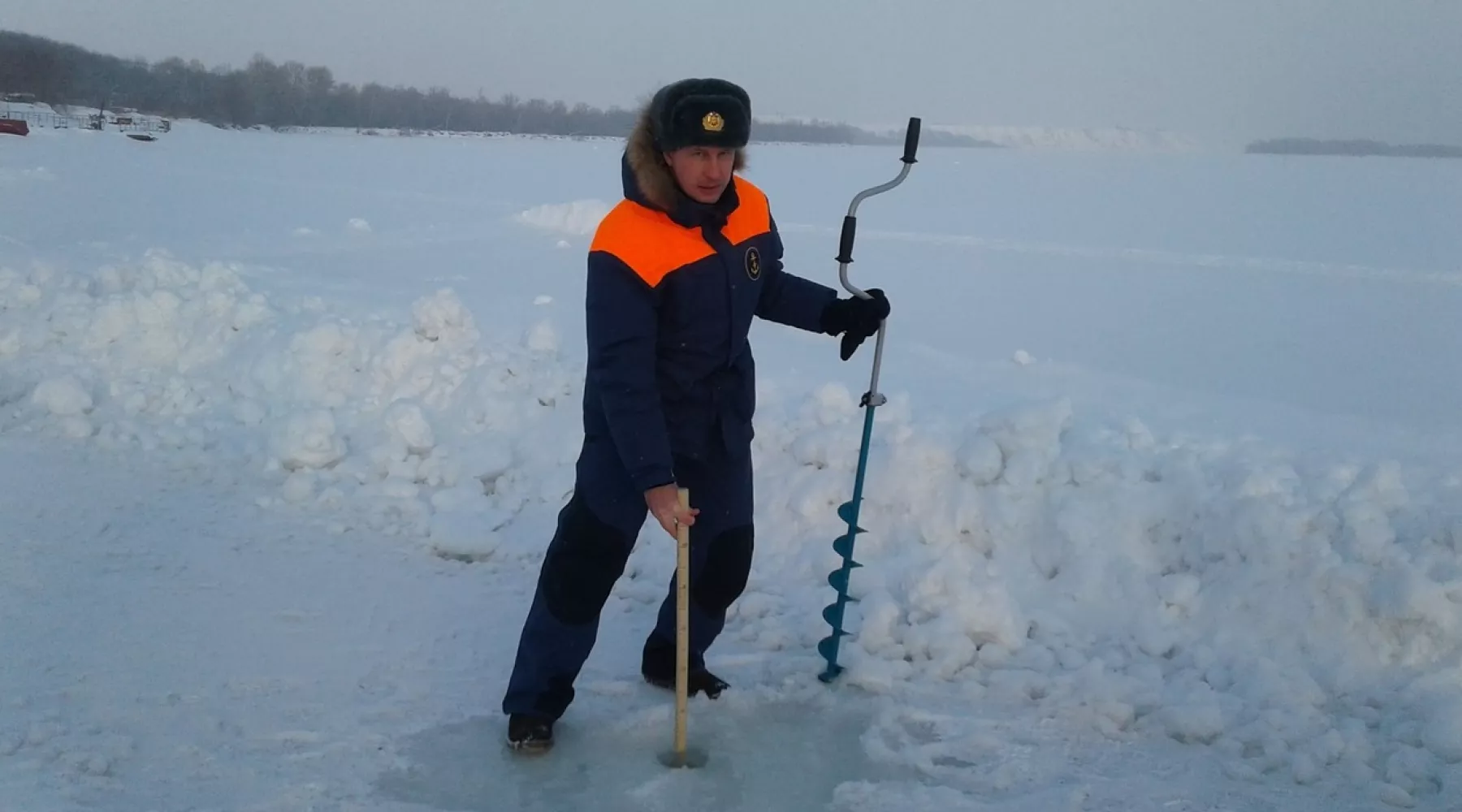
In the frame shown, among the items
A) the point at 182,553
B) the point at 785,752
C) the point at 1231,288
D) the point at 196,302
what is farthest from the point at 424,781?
the point at 1231,288

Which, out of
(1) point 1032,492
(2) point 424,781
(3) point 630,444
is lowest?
(2) point 424,781

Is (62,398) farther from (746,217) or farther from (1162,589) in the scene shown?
(1162,589)

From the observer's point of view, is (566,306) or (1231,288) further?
(1231,288)

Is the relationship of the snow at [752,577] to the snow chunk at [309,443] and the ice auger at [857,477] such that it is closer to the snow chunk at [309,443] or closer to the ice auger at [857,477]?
the snow chunk at [309,443]

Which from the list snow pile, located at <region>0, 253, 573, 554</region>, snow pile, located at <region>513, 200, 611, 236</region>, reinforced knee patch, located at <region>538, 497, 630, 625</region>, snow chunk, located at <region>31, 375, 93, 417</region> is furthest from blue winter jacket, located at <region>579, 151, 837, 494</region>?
snow pile, located at <region>513, 200, 611, 236</region>

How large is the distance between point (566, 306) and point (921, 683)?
7434mm

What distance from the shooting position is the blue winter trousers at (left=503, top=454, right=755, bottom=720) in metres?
3.29

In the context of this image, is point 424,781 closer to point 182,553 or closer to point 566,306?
point 182,553

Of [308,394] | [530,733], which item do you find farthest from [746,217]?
[308,394]

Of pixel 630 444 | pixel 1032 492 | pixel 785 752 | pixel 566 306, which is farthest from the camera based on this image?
pixel 566 306

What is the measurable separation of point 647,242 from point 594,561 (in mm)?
963

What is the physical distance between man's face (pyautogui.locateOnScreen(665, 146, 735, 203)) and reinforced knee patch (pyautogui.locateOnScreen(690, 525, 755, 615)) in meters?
1.05

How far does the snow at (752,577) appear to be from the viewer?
10.6 feet

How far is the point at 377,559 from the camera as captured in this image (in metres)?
4.69
